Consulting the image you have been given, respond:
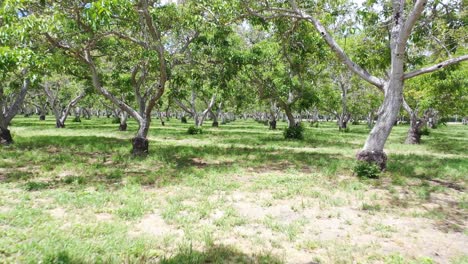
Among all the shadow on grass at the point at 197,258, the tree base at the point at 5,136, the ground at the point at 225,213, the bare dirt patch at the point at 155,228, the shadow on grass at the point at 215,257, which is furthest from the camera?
the tree base at the point at 5,136

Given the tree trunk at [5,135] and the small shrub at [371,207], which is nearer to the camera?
the small shrub at [371,207]

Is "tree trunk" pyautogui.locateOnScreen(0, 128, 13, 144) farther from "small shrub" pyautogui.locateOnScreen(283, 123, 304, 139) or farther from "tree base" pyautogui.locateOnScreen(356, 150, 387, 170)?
"small shrub" pyautogui.locateOnScreen(283, 123, 304, 139)

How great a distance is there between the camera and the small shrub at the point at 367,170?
10.6 metres

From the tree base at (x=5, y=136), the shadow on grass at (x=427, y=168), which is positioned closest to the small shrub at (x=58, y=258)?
the shadow on grass at (x=427, y=168)

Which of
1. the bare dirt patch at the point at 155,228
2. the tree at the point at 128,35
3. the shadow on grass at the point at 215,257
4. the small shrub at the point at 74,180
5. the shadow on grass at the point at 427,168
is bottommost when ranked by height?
the bare dirt patch at the point at 155,228

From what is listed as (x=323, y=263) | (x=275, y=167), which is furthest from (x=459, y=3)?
(x=323, y=263)

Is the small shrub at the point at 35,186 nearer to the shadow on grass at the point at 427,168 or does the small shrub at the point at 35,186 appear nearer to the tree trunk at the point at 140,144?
the tree trunk at the point at 140,144

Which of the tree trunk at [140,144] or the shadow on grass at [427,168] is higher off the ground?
the tree trunk at [140,144]

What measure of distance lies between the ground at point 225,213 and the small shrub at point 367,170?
1.19 feet

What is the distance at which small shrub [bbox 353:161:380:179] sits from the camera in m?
10.6

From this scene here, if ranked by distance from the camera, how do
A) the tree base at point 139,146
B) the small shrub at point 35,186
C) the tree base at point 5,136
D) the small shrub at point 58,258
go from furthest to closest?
1. the tree base at point 5,136
2. the tree base at point 139,146
3. the small shrub at point 35,186
4. the small shrub at point 58,258

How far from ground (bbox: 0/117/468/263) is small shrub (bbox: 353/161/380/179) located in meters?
0.36

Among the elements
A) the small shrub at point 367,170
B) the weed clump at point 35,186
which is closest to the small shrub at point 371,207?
the small shrub at point 367,170

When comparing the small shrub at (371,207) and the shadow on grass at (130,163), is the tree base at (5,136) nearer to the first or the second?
the shadow on grass at (130,163)
